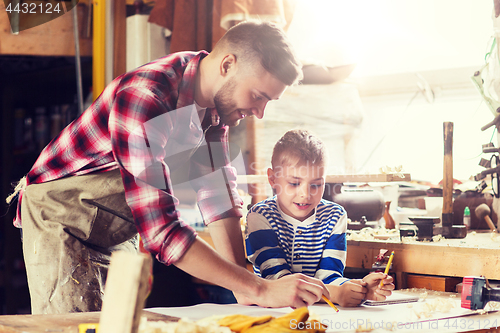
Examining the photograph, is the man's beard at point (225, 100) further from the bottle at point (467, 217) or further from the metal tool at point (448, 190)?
the bottle at point (467, 217)

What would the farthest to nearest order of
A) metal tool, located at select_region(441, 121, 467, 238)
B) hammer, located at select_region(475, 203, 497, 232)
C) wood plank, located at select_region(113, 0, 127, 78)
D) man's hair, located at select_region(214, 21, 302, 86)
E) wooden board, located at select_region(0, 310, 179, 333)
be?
wood plank, located at select_region(113, 0, 127, 78) < hammer, located at select_region(475, 203, 497, 232) < metal tool, located at select_region(441, 121, 467, 238) < man's hair, located at select_region(214, 21, 302, 86) < wooden board, located at select_region(0, 310, 179, 333)

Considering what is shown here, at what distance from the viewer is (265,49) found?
91cm

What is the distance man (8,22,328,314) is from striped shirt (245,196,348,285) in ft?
0.16

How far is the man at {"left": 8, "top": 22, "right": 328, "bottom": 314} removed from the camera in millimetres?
781

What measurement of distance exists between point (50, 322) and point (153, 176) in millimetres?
257

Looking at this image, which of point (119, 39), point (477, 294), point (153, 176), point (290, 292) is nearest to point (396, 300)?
point (477, 294)

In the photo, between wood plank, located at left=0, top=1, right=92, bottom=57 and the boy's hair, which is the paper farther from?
wood plank, located at left=0, top=1, right=92, bottom=57

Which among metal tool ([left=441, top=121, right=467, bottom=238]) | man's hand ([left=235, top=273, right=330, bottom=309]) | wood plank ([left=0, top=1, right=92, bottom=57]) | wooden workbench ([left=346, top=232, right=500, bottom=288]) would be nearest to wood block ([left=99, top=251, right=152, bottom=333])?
man's hand ([left=235, top=273, right=330, bottom=309])

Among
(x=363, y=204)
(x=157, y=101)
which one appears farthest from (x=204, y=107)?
(x=363, y=204)

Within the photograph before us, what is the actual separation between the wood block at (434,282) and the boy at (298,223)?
213 mm

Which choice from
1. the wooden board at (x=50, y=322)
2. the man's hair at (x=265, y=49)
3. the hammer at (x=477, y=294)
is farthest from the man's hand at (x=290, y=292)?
the man's hair at (x=265, y=49)

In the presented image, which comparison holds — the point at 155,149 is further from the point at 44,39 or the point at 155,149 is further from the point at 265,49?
the point at 44,39

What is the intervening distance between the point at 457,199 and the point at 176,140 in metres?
0.92

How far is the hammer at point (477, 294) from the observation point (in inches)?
33.0
